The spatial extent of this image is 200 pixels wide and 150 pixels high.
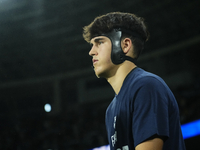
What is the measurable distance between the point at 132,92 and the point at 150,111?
15 centimetres

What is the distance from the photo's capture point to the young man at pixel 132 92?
0.95m

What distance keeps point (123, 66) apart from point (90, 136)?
489 cm

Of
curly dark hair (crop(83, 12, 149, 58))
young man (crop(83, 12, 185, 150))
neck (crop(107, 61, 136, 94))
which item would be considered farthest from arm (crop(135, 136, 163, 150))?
curly dark hair (crop(83, 12, 149, 58))

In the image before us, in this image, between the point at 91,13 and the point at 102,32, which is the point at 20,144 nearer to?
the point at 91,13

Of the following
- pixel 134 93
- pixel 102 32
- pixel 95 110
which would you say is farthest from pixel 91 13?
pixel 134 93

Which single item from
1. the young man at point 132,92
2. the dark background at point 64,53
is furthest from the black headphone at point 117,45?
the dark background at point 64,53

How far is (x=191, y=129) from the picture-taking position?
420cm

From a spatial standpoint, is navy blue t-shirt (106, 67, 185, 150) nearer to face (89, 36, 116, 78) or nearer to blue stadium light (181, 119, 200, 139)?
face (89, 36, 116, 78)

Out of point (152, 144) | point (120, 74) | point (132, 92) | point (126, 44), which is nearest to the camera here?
point (152, 144)

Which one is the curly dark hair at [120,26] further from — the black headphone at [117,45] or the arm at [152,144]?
the arm at [152,144]

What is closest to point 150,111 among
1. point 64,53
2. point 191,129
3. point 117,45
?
point 117,45

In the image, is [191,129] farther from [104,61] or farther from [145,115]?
[145,115]

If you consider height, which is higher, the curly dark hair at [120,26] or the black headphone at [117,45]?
the curly dark hair at [120,26]

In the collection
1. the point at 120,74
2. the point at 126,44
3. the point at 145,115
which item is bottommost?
the point at 145,115
